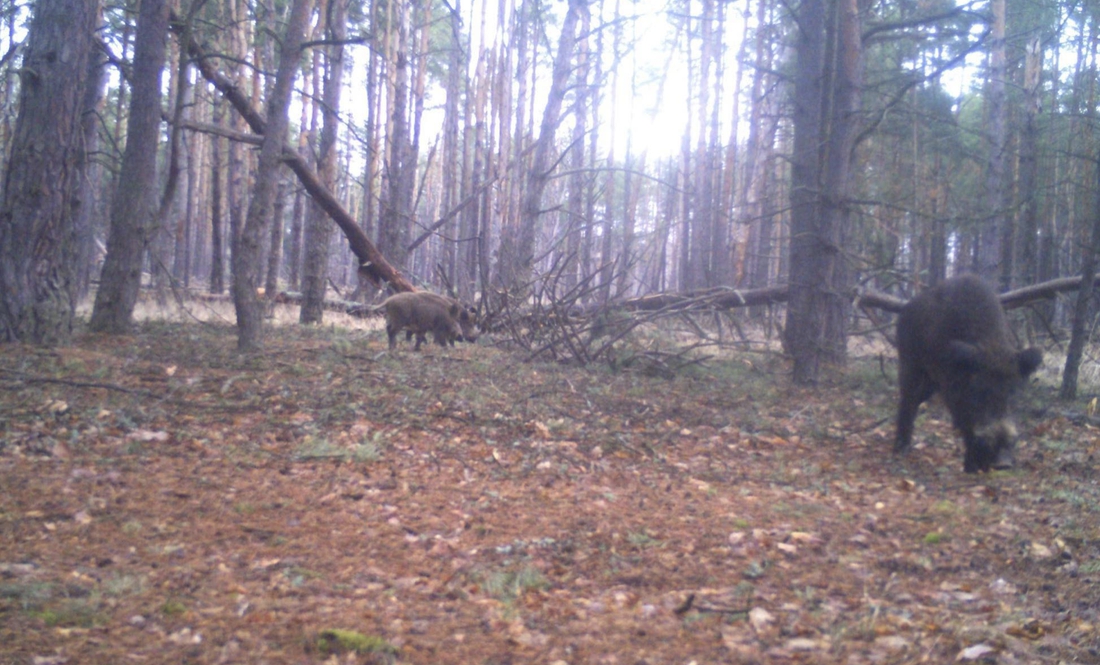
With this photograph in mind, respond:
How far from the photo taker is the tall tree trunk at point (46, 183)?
8.73m

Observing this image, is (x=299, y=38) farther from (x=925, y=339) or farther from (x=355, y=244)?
(x=925, y=339)

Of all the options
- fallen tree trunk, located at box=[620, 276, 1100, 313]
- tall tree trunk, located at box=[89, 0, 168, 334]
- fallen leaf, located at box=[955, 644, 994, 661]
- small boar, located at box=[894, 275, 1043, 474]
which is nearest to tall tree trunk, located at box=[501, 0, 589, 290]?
fallen tree trunk, located at box=[620, 276, 1100, 313]

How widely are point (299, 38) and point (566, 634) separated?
820 cm

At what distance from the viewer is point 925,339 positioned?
8.35 m

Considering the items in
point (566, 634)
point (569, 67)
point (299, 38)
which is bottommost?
point (566, 634)

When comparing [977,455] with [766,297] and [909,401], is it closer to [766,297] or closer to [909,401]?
[909,401]

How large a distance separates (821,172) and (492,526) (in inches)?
305

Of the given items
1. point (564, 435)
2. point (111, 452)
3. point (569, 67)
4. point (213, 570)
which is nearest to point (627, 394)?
point (564, 435)

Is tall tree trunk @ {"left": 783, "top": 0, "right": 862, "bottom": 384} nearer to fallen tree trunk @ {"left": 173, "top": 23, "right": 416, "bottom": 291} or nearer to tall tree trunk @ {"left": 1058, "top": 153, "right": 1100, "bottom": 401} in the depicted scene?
tall tree trunk @ {"left": 1058, "top": 153, "right": 1100, "bottom": 401}

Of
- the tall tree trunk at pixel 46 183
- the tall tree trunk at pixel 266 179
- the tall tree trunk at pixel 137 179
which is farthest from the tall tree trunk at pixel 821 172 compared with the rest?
the tall tree trunk at pixel 46 183

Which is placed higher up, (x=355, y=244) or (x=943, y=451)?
(x=355, y=244)

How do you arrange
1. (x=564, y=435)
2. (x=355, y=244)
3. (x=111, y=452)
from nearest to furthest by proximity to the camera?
(x=111, y=452), (x=564, y=435), (x=355, y=244)

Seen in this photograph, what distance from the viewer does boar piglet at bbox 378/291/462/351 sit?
12844 mm

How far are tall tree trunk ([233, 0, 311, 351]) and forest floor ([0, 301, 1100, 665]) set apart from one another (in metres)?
0.86
